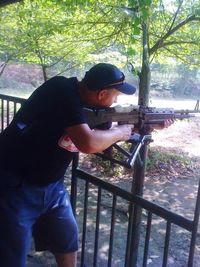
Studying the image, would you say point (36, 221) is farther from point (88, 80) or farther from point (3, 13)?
point (3, 13)

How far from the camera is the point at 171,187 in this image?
7.98 m

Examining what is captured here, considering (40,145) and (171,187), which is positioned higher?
(40,145)

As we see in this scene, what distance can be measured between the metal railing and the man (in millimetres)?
432

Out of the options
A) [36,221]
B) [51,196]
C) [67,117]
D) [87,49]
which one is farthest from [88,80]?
[87,49]

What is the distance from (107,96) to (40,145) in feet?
1.60

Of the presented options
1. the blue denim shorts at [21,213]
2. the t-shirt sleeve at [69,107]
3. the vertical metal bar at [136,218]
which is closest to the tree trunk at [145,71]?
the vertical metal bar at [136,218]

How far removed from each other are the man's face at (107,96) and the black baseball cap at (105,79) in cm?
4

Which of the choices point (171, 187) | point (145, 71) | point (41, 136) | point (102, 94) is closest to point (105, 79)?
point (102, 94)

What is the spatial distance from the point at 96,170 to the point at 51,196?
20.5 feet

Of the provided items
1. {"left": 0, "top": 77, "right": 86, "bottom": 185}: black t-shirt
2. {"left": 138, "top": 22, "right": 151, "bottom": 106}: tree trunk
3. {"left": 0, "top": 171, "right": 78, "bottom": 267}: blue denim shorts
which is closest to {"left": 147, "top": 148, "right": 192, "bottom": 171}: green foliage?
{"left": 138, "top": 22, "right": 151, "bottom": 106}: tree trunk

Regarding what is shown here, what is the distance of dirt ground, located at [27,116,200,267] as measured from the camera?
476 cm

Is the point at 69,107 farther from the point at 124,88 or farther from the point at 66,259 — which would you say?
the point at 66,259

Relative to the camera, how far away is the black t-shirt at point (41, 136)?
204cm

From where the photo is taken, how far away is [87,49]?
8.02m
